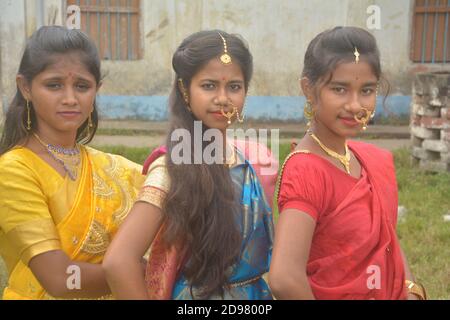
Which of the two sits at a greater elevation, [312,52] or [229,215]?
[312,52]

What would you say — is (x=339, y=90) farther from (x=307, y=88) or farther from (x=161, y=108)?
(x=161, y=108)

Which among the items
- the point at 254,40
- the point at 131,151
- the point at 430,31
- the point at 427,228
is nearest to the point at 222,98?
the point at 427,228

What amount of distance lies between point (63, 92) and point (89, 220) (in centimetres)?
42

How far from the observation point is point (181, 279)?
2111 mm

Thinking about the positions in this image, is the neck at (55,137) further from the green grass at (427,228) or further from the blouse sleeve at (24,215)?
the green grass at (427,228)

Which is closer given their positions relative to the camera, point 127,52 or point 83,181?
point 83,181

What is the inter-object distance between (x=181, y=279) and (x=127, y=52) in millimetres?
7999

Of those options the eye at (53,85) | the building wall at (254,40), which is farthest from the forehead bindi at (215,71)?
the building wall at (254,40)

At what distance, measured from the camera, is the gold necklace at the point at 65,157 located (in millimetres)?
2259

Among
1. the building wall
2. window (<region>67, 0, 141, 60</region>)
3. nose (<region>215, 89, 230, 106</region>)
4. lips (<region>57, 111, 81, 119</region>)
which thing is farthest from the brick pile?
lips (<region>57, 111, 81, 119</region>)

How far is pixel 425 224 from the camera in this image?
529 cm

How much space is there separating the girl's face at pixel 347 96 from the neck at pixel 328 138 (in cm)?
5
